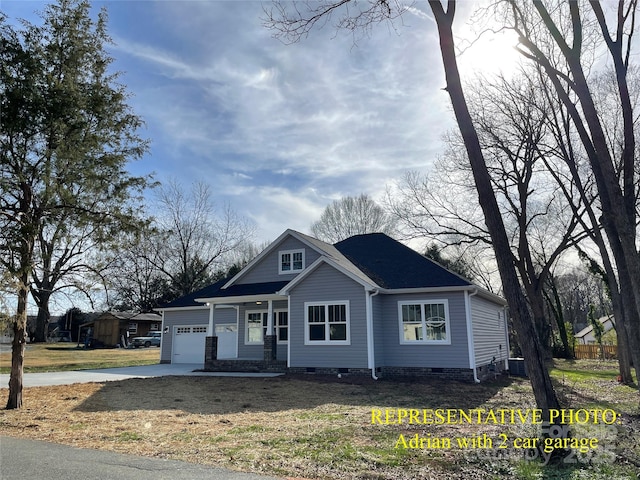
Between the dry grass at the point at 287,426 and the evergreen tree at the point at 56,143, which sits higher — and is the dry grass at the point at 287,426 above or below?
below

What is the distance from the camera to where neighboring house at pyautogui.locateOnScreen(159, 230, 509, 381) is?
47.5 feet

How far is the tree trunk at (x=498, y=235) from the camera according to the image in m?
5.44

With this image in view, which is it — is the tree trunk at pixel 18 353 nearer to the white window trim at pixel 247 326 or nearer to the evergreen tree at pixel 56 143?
the evergreen tree at pixel 56 143

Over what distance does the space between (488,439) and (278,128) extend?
11660mm

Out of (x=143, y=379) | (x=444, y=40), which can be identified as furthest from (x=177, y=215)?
(x=444, y=40)

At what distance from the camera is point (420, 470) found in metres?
4.92

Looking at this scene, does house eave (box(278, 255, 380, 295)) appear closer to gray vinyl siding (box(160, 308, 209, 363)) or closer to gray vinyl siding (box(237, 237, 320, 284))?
gray vinyl siding (box(237, 237, 320, 284))

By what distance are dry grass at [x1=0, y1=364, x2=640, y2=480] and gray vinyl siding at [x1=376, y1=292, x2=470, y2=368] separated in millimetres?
1136

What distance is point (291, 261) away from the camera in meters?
18.6

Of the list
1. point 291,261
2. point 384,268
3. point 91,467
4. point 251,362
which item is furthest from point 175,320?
point 91,467

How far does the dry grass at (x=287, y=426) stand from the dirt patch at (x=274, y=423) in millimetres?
16

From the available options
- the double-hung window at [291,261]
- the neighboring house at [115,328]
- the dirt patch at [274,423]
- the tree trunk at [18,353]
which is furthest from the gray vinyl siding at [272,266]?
the neighboring house at [115,328]

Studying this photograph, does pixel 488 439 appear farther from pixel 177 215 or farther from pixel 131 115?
pixel 177 215

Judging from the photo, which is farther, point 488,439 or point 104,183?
point 104,183
